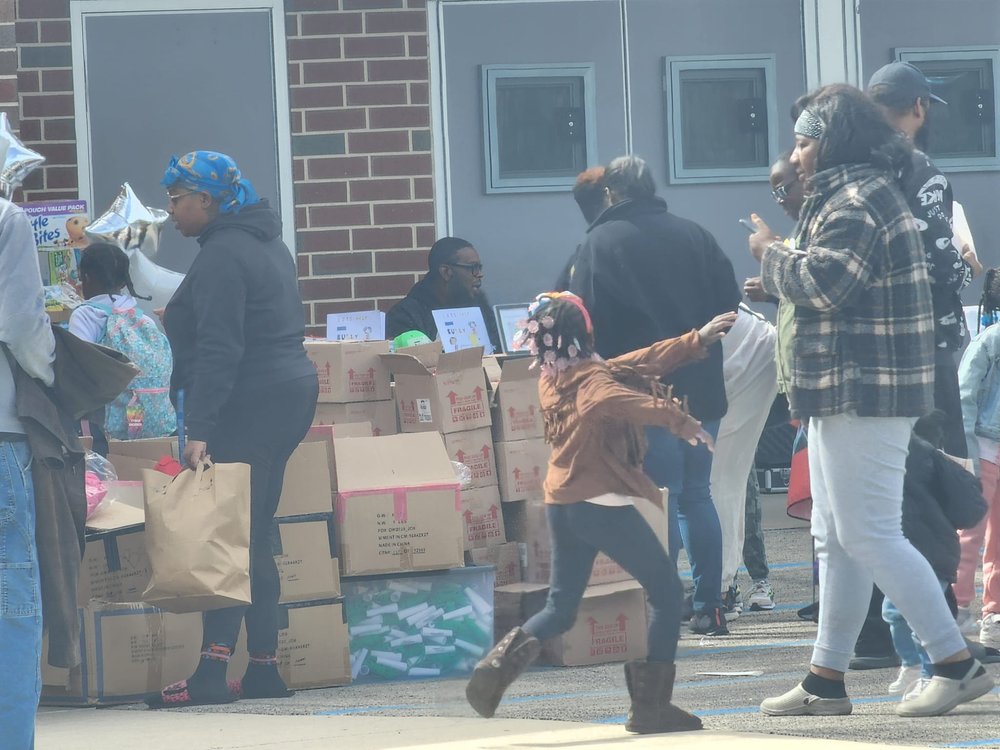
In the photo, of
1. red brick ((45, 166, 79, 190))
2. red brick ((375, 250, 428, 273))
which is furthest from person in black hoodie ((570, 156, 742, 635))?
red brick ((45, 166, 79, 190))

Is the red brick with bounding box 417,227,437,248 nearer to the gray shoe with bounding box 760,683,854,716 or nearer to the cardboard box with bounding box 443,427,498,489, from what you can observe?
the cardboard box with bounding box 443,427,498,489

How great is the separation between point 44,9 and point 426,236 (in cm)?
233

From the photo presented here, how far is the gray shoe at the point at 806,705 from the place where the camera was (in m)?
5.17

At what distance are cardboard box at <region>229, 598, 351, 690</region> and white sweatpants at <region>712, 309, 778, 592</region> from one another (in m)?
1.76

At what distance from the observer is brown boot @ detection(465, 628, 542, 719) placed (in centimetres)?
541

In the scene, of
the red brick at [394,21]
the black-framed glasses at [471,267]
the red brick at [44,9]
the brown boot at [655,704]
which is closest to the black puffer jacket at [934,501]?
the brown boot at [655,704]

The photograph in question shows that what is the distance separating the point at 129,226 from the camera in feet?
29.2

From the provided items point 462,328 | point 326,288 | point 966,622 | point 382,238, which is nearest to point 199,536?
point 966,622

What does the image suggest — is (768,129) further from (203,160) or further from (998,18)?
(203,160)

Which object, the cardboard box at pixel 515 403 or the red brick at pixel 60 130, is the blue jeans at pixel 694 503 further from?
the red brick at pixel 60 130

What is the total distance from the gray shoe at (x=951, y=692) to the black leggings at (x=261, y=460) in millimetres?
2298

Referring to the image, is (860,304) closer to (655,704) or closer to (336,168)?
(655,704)

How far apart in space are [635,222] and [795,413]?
2093mm

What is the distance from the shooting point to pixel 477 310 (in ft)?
30.6
